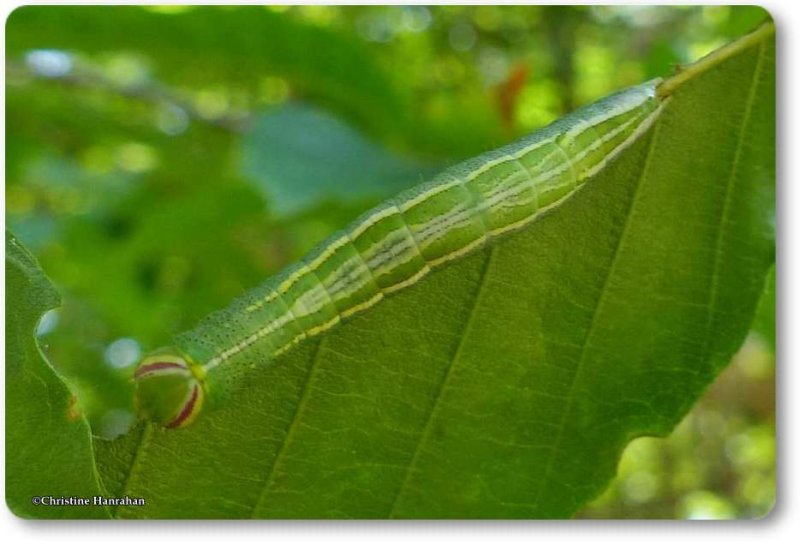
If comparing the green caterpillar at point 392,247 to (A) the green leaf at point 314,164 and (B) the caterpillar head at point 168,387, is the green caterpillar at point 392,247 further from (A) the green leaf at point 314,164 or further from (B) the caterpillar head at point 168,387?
(A) the green leaf at point 314,164

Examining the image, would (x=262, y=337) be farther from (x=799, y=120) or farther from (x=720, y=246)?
(x=799, y=120)

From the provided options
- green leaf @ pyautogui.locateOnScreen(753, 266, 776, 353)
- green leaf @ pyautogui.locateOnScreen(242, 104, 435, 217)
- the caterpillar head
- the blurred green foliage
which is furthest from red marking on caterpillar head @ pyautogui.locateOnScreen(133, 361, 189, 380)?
green leaf @ pyautogui.locateOnScreen(753, 266, 776, 353)

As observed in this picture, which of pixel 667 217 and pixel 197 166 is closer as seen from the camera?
pixel 667 217

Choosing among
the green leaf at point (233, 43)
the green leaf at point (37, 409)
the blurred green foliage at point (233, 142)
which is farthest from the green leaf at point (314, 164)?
the green leaf at point (37, 409)

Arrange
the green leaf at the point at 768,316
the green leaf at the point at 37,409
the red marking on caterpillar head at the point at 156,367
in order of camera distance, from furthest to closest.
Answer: the green leaf at the point at 768,316, the green leaf at the point at 37,409, the red marking on caterpillar head at the point at 156,367

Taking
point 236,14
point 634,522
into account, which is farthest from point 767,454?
point 236,14

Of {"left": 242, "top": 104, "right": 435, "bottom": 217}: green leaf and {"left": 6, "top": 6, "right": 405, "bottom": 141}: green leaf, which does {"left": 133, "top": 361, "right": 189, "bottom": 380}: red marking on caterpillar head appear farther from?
{"left": 6, "top": 6, "right": 405, "bottom": 141}: green leaf
